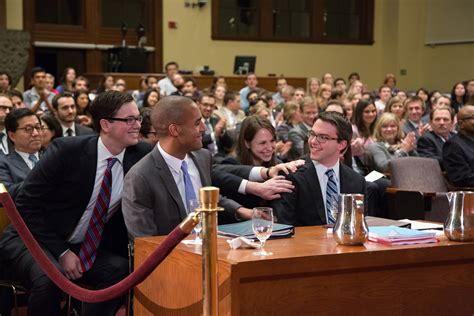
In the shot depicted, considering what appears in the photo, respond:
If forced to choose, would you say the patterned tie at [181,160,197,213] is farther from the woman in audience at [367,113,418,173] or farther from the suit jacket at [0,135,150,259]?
the woman in audience at [367,113,418,173]

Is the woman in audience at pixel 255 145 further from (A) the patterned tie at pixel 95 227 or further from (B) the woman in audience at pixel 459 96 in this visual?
(B) the woman in audience at pixel 459 96

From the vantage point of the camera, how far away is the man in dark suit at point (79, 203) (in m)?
3.75

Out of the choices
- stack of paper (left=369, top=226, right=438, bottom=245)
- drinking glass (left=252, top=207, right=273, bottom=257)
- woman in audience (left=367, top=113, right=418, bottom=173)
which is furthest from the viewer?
woman in audience (left=367, top=113, right=418, bottom=173)

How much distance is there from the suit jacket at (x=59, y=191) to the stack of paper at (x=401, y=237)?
4.36 feet

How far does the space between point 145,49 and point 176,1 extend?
146cm

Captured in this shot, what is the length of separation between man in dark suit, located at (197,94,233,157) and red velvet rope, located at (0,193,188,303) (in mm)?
1689

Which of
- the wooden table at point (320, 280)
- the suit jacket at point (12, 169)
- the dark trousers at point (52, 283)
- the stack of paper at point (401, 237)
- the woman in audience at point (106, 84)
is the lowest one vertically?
the dark trousers at point (52, 283)

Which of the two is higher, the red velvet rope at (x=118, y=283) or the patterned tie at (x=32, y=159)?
the patterned tie at (x=32, y=159)

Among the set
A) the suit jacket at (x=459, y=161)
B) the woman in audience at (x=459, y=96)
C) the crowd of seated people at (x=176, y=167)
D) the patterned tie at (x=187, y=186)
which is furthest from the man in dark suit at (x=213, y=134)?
the woman in audience at (x=459, y=96)

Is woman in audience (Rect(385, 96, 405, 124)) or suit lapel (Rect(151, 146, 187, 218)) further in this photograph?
woman in audience (Rect(385, 96, 405, 124))

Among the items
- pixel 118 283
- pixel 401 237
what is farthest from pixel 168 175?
pixel 401 237

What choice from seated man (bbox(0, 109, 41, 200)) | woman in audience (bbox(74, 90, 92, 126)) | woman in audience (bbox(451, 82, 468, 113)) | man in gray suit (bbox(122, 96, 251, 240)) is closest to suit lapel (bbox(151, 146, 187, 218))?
man in gray suit (bbox(122, 96, 251, 240))

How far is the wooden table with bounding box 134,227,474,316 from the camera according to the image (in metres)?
2.68

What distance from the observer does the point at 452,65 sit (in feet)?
56.2
